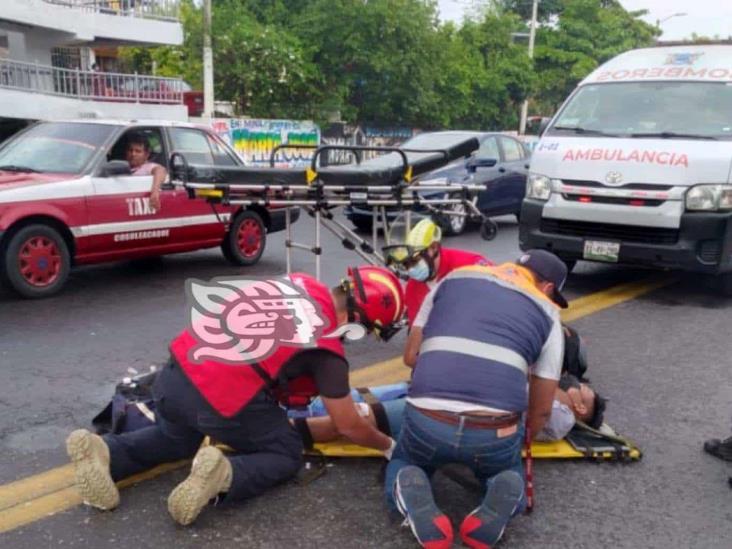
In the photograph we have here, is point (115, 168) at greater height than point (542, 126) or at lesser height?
lesser

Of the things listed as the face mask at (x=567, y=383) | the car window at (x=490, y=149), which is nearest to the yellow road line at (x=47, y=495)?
the face mask at (x=567, y=383)

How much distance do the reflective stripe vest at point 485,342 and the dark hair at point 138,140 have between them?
521 cm

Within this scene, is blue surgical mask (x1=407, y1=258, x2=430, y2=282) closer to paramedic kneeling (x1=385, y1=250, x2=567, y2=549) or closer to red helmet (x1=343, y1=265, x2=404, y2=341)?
red helmet (x1=343, y1=265, x2=404, y2=341)

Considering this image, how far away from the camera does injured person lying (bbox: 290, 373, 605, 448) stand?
3.80 m

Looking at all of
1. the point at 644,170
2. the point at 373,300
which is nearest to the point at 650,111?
the point at 644,170

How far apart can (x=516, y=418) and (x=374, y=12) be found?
74.4ft

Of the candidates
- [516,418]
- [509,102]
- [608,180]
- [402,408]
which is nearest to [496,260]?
[608,180]

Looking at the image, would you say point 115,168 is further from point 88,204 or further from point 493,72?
point 493,72

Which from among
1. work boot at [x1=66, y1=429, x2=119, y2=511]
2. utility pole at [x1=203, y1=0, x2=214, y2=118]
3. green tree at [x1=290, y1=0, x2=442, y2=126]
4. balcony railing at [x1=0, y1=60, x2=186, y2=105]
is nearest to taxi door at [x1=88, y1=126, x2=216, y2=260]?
work boot at [x1=66, y1=429, x2=119, y2=511]

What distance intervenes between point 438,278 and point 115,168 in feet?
12.7

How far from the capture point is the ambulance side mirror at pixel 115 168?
7121mm

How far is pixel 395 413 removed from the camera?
12.6 feet

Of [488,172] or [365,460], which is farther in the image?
[488,172]

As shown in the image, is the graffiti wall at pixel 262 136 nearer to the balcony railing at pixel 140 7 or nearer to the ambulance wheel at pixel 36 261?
the balcony railing at pixel 140 7
